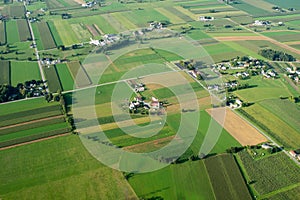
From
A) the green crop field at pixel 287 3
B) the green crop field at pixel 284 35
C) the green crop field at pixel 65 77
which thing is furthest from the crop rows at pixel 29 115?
the green crop field at pixel 287 3

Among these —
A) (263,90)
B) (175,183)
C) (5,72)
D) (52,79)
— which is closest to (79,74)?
(52,79)

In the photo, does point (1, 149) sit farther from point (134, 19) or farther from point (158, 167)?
point (134, 19)

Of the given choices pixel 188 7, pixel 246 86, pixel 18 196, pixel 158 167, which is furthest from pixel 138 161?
pixel 188 7

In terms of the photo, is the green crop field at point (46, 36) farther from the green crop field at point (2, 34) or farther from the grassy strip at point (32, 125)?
the grassy strip at point (32, 125)

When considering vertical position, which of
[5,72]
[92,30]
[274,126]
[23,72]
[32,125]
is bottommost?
[274,126]

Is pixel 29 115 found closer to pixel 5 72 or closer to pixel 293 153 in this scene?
pixel 5 72

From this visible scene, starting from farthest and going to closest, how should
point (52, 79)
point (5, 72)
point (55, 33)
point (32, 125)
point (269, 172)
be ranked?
1. point (55, 33)
2. point (5, 72)
3. point (52, 79)
4. point (32, 125)
5. point (269, 172)
